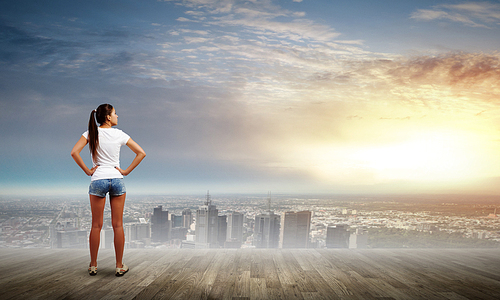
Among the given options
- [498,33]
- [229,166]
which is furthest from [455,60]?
[229,166]

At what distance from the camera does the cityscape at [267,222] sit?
4805 millimetres

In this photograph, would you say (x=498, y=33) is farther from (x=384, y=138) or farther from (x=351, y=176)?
(x=351, y=176)

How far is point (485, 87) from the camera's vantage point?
6699 mm

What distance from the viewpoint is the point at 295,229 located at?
5.40 meters

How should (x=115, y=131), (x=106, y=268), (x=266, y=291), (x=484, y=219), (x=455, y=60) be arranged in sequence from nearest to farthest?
(x=266, y=291) → (x=115, y=131) → (x=106, y=268) → (x=455, y=60) → (x=484, y=219)

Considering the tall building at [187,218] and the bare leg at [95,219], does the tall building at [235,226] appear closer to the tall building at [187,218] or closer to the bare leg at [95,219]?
the tall building at [187,218]

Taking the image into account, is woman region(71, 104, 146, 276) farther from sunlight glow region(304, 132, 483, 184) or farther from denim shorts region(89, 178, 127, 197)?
sunlight glow region(304, 132, 483, 184)

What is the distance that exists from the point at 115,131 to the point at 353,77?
17.1ft

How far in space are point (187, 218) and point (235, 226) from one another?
90cm

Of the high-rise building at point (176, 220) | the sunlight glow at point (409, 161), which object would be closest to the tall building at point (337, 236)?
the sunlight glow at point (409, 161)

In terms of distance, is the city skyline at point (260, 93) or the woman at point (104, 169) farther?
the city skyline at point (260, 93)

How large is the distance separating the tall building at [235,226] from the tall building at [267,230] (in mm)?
255

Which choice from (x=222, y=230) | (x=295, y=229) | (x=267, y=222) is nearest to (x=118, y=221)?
(x=222, y=230)

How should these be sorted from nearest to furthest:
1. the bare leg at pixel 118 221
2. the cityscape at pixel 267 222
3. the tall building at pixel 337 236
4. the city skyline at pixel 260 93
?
the bare leg at pixel 118 221 < the tall building at pixel 337 236 < the cityscape at pixel 267 222 < the city skyline at pixel 260 93
